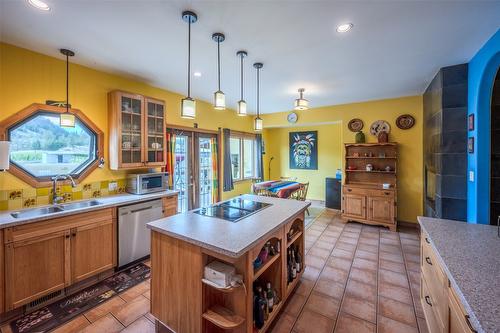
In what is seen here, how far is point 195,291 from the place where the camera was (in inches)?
60.4

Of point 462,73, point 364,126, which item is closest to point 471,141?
point 462,73

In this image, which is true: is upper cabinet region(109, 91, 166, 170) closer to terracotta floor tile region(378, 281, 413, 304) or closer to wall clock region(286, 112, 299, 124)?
wall clock region(286, 112, 299, 124)

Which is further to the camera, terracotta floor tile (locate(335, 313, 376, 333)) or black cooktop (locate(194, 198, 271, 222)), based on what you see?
black cooktop (locate(194, 198, 271, 222))

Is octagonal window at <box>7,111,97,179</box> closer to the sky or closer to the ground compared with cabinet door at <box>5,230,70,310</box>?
closer to the sky

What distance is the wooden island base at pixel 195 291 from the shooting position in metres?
1.50

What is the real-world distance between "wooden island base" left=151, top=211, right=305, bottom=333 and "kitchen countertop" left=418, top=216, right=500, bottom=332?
108cm

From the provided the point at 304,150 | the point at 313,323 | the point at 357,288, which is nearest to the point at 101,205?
the point at 313,323

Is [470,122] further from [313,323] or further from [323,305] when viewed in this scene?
[313,323]

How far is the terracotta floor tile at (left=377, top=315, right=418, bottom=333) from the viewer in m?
1.83

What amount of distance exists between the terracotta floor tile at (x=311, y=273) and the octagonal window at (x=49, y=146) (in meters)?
3.23

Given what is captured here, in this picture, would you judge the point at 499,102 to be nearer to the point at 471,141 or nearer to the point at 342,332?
the point at 471,141

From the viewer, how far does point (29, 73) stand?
7.86 ft

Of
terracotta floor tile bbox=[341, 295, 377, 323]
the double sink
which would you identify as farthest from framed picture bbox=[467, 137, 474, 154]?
the double sink

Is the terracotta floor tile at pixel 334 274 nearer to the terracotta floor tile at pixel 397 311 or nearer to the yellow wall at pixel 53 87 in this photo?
the terracotta floor tile at pixel 397 311
